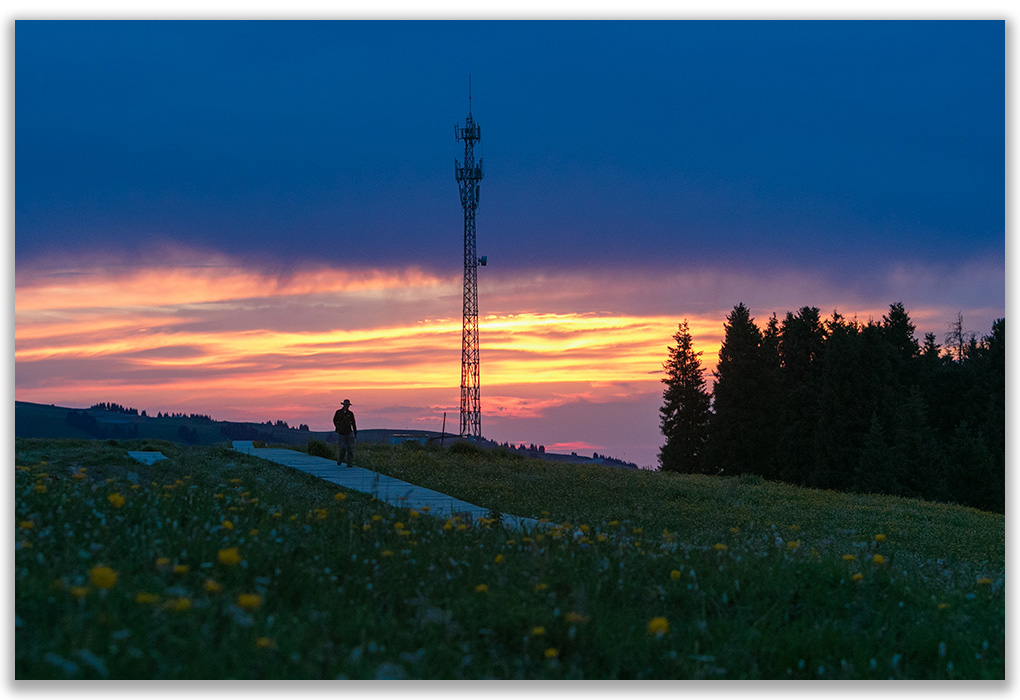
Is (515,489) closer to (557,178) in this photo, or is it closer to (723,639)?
(557,178)

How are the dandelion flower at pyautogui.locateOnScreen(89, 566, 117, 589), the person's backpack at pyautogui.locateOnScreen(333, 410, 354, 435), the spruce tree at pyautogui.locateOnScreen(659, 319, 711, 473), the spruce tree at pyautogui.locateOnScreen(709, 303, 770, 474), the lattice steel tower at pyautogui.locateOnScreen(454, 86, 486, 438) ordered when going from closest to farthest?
the dandelion flower at pyautogui.locateOnScreen(89, 566, 117, 589), the person's backpack at pyautogui.locateOnScreen(333, 410, 354, 435), the lattice steel tower at pyautogui.locateOnScreen(454, 86, 486, 438), the spruce tree at pyautogui.locateOnScreen(709, 303, 770, 474), the spruce tree at pyautogui.locateOnScreen(659, 319, 711, 473)

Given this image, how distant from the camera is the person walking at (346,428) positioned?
17328mm

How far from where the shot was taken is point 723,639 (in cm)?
477

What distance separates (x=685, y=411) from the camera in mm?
43375

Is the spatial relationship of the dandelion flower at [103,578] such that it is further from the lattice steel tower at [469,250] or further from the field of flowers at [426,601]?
the lattice steel tower at [469,250]

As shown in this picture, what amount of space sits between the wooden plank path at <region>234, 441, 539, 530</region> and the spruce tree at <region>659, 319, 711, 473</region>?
88.9ft

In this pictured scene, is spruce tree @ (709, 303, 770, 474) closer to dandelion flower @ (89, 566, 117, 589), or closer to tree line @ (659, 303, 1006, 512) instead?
tree line @ (659, 303, 1006, 512)

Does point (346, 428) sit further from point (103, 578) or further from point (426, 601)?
point (103, 578)

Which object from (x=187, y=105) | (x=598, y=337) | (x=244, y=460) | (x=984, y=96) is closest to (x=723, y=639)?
(x=984, y=96)

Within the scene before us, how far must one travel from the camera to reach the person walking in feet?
56.9

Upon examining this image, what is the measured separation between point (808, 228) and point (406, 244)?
6022 millimetres

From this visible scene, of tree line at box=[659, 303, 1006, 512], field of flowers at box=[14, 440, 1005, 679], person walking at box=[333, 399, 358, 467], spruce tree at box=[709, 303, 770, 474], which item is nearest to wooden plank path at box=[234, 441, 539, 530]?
person walking at box=[333, 399, 358, 467]

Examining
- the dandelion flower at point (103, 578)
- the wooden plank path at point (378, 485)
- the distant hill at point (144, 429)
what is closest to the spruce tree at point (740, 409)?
the distant hill at point (144, 429)

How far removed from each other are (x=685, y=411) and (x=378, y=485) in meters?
32.5
